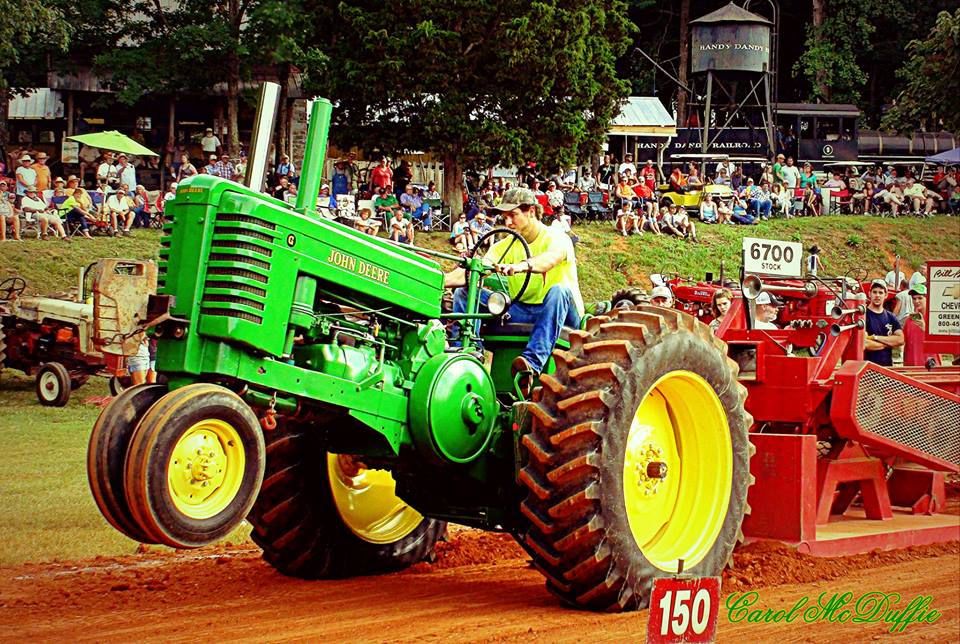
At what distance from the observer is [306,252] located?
6.15 m

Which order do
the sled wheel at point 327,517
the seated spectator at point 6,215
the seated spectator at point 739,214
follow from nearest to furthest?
the sled wheel at point 327,517 < the seated spectator at point 6,215 < the seated spectator at point 739,214

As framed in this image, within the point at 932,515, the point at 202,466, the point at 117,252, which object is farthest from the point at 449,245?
the point at 202,466

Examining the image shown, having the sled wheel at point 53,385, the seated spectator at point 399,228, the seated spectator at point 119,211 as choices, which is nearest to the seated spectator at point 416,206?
the seated spectator at point 399,228

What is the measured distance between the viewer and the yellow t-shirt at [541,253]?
755 centimetres

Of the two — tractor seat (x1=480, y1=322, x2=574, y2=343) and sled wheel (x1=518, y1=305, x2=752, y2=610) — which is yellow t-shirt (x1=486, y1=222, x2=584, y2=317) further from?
sled wheel (x1=518, y1=305, x2=752, y2=610)

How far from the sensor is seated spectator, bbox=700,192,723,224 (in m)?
33.5

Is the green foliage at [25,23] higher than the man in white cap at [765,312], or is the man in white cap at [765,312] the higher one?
the green foliage at [25,23]

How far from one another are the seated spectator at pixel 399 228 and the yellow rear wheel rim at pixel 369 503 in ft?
50.5

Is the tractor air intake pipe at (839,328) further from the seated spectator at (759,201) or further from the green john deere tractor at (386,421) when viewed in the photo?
the seated spectator at (759,201)

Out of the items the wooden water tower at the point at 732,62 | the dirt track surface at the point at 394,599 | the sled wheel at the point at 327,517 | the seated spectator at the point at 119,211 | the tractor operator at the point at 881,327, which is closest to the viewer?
the dirt track surface at the point at 394,599

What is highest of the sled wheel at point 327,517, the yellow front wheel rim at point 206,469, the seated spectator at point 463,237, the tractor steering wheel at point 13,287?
the seated spectator at point 463,237

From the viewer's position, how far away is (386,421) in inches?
259

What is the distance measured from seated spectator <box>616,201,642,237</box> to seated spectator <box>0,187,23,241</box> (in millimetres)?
14399

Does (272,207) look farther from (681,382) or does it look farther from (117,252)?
(117,252)
